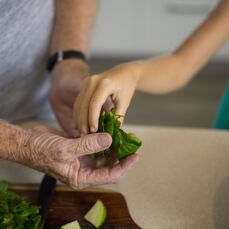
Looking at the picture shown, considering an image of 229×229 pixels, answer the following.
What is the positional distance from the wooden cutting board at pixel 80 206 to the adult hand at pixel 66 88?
15 centimetres

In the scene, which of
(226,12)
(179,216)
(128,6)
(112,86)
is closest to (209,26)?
(226,12)

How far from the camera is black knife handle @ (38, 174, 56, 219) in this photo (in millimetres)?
761

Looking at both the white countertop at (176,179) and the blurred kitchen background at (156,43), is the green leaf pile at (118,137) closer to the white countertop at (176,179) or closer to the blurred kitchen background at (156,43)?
the white countertop at (176,179)

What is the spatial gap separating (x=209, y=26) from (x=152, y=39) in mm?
1121

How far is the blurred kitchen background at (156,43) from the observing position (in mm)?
2084

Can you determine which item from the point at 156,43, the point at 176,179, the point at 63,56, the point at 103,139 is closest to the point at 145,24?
the point at 156,43

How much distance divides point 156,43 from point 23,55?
1.30m

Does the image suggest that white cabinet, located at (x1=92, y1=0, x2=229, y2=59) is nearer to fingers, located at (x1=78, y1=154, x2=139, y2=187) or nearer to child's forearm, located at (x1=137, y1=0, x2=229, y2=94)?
child's forearm, located at (x1=137, y1=0, x2=229, y2=94)

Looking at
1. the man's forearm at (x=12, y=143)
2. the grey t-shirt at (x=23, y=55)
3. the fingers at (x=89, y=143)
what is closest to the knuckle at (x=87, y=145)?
the fingers at (x=89, y=143)

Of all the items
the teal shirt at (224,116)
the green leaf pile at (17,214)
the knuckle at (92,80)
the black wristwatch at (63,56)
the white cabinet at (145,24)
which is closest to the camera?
the green leaf pile at (17,214)

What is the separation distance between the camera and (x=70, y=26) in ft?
3.34

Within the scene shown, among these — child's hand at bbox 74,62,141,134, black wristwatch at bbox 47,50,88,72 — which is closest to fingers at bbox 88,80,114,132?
child's hand at bbox 74,62,141,134

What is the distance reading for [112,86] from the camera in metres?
0.78

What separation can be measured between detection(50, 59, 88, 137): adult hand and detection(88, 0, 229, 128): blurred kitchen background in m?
1.14
